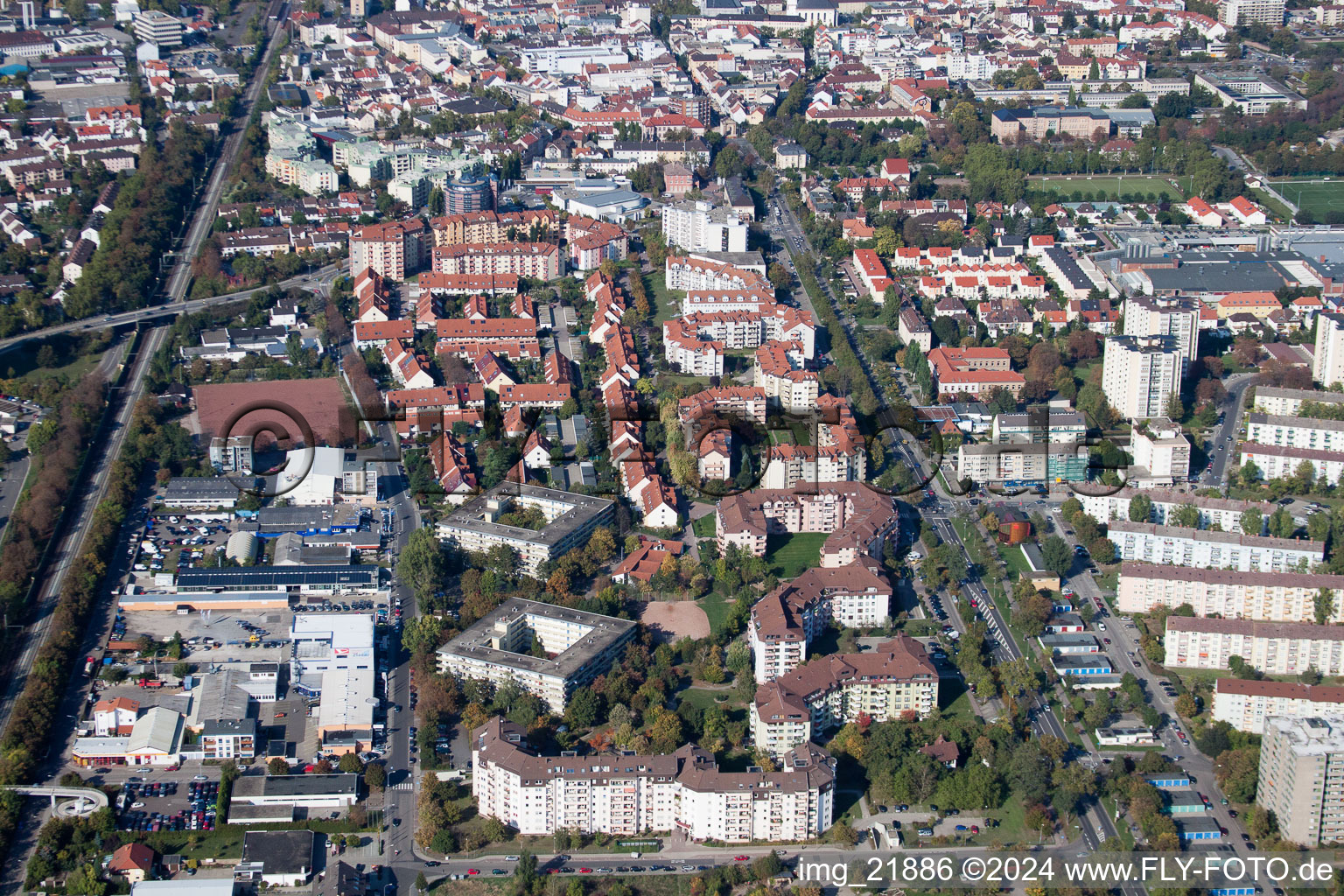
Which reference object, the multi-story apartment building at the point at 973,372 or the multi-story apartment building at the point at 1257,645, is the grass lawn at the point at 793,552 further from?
the multi-story apartment building at the point at 973,372

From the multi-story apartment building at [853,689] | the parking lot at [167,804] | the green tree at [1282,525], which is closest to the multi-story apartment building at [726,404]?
the multi-story apartment building at [853,689]

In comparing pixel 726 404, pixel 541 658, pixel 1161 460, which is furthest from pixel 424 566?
pixel 1161 460

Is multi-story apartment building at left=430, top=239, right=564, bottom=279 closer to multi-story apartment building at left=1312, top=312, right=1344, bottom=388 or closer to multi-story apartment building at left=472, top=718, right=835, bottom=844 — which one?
multi-story apartment building at left=1312, top=312, right=1344, bottom=388

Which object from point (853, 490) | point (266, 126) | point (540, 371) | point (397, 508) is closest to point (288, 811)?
point (397, 508)

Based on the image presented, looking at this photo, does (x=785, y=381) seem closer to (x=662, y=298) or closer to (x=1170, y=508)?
(x=662, y=298)

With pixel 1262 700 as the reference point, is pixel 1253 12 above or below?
above

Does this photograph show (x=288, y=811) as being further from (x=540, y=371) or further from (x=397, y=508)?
(x=540, y=371)
